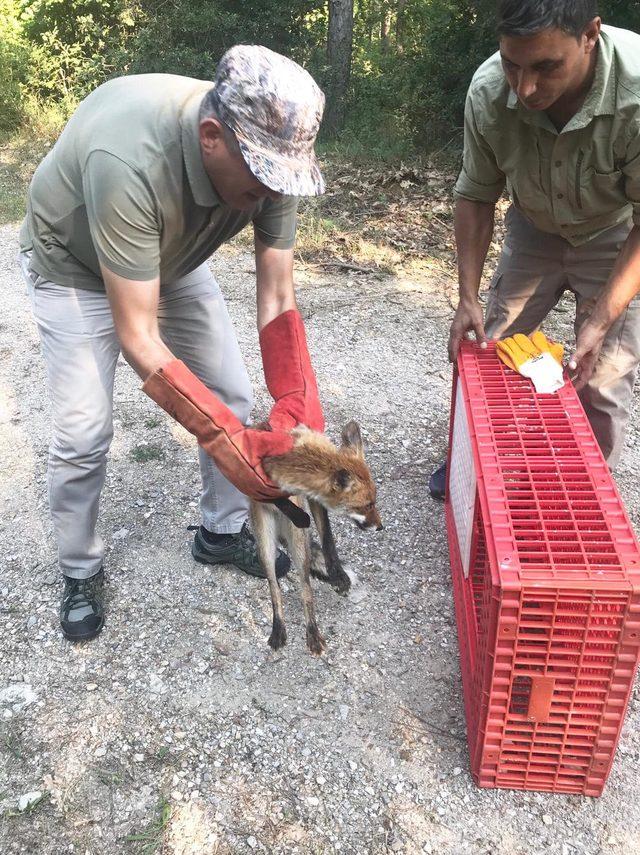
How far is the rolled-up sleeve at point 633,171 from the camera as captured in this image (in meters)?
2.47

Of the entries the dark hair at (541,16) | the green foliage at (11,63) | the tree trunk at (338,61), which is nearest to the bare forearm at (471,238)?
the dark hair at (541,16)

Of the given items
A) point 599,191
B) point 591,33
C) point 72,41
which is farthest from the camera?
point 72,41

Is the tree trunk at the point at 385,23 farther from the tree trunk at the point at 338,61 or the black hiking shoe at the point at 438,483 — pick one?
the black hiking shoe at the point at 438,483

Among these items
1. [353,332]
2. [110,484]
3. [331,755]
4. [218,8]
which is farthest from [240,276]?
[218,8]

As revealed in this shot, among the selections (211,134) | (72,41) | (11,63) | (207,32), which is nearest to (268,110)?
(211,134)

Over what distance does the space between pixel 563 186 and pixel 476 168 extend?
41 centimetres

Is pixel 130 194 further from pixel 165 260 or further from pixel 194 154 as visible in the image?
pixel 165 260

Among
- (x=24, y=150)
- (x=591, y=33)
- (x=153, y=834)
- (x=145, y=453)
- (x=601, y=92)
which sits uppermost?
(x=591, y=33)

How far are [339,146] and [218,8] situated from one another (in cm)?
364

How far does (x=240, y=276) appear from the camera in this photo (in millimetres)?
6602

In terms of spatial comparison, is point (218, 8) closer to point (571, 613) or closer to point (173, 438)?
point (173, 438)

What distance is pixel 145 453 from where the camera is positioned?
4.21 m

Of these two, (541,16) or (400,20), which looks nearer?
(541,16)

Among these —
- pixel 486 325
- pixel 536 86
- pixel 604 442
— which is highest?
pixel 536 86
